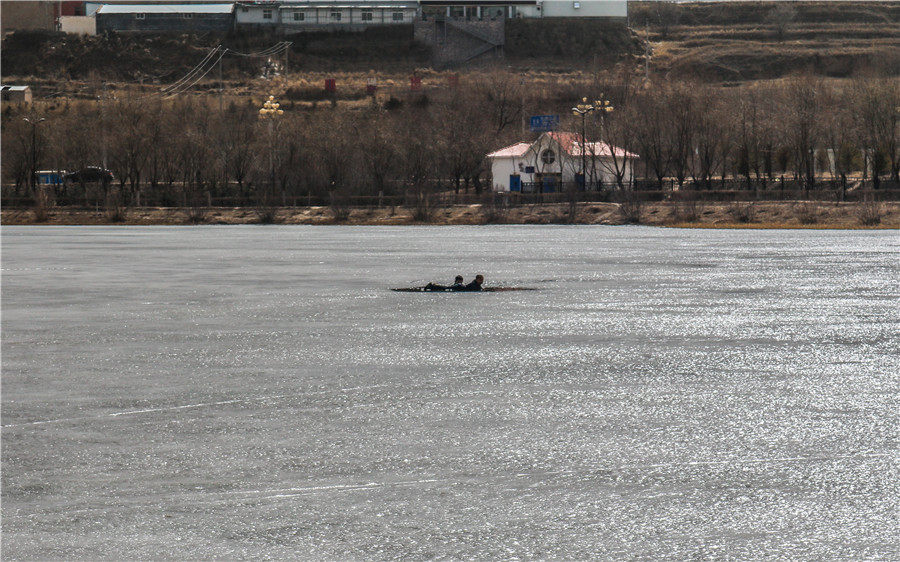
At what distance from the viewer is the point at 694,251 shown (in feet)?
130

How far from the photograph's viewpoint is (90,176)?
8888 centimetres

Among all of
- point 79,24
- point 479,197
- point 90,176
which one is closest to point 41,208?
point 90,176

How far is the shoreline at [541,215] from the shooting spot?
60.2 metres

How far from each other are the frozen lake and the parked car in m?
62.1

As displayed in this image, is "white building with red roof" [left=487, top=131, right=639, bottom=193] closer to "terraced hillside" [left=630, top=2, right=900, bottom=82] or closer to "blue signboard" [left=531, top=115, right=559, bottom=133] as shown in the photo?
"blue signboard" [left=531, top=115, right=559, bottom=133]

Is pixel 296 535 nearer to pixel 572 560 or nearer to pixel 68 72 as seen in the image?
pixel 572 560

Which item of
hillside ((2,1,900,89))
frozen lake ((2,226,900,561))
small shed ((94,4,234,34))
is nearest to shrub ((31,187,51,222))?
hillside ((2,1,900,89))

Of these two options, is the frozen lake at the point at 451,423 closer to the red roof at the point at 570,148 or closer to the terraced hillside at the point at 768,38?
the red roof at the point at 570,148

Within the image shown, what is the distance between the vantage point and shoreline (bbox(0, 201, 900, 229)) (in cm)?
6016

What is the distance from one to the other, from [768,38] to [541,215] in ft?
268

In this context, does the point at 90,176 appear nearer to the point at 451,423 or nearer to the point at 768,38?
the point at 451,423

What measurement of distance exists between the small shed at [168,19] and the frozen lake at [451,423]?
11009 cm

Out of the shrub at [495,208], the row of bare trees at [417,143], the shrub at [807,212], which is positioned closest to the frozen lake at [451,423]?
the shrub at [807,212]

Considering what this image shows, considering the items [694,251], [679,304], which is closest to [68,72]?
[694,251]
